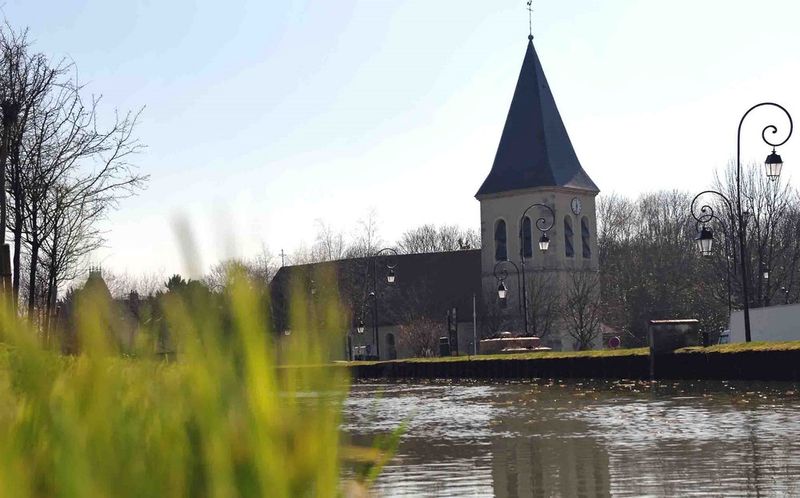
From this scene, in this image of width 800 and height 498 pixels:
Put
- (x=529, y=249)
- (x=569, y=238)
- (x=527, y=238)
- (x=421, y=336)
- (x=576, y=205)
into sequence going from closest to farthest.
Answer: (x=421, y=336) → (x=529, y=249) → (x=527, y=238) → (x=576, y=205) → (x=569, y=238)

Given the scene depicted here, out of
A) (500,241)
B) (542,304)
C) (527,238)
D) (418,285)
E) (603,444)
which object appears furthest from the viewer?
(418,285)

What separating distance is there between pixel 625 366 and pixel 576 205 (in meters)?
67.4

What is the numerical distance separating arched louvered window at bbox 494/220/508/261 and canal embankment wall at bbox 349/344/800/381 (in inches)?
2026

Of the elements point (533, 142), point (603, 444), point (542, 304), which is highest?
point (533, 142)

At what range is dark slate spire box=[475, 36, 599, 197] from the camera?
90938mm

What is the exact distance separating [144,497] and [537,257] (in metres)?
90.6

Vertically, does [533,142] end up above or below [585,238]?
above

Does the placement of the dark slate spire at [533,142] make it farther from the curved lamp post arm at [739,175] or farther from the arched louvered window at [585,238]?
the curved lamp post arm at [739,175]

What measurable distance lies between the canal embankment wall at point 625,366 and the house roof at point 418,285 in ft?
175

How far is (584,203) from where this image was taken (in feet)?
311

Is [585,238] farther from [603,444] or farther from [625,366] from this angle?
[603,444]

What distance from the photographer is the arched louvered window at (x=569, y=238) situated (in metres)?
94.1

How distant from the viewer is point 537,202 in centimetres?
9212

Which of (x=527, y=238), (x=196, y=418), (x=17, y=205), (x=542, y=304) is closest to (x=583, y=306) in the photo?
(x=542, y=304)
